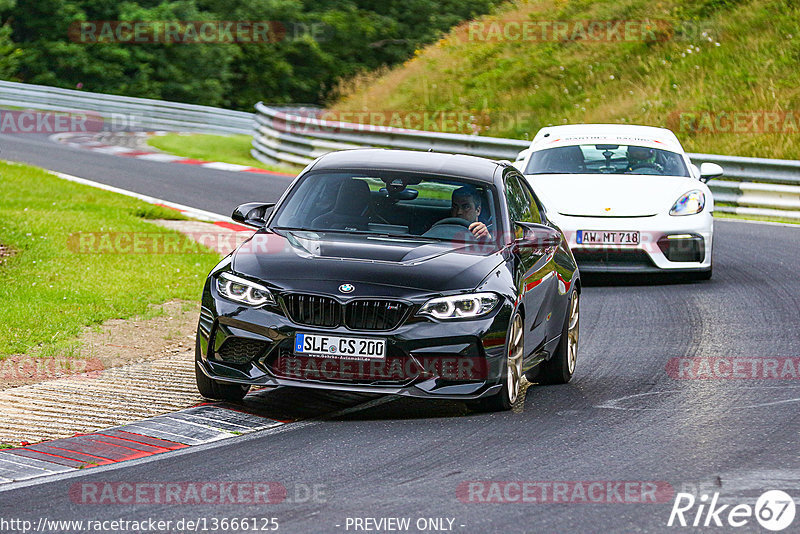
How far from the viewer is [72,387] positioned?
26.5 feet

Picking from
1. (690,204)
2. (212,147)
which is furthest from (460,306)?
(212,147)

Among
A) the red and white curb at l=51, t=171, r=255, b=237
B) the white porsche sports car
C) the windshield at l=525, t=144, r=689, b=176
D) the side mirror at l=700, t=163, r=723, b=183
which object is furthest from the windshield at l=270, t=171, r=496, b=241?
the red and white curb at l=51, t=171, r=255, b=237

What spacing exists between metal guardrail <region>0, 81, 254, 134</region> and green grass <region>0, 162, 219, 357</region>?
61.0 ft

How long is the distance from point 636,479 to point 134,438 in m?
2.68

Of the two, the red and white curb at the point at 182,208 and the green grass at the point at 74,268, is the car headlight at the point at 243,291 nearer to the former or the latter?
the green grass at the point at 74,268

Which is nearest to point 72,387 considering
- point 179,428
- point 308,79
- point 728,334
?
point 179,428

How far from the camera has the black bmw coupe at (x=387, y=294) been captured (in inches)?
283

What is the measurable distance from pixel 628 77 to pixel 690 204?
17.1 metres

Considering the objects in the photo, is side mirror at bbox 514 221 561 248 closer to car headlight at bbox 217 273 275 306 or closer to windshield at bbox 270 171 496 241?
windshield at bbox 270 171 496 241

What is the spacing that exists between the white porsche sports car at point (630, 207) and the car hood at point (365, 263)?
5081mm

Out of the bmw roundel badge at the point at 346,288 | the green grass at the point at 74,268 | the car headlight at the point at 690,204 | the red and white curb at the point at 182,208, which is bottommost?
the red and white curb at the point at 182,208

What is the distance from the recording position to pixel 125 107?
36.7 m

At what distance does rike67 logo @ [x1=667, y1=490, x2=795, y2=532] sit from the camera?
214 inches

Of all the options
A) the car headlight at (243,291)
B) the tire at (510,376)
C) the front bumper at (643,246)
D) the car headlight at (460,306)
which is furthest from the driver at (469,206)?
the front bumper at (643,246)
